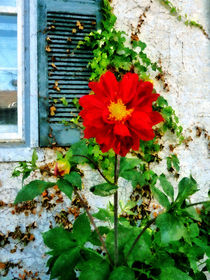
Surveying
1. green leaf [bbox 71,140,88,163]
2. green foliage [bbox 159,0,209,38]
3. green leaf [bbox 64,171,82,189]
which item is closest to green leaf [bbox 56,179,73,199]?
green leaf [bbox 64,171,82,189]

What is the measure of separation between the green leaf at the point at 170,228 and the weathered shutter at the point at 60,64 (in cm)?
146

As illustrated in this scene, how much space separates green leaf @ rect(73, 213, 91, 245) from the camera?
131 cm

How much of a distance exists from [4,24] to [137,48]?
1158 mm

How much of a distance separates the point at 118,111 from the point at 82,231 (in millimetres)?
618

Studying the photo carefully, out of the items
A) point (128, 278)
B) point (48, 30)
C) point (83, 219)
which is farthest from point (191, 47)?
point (128, 278)

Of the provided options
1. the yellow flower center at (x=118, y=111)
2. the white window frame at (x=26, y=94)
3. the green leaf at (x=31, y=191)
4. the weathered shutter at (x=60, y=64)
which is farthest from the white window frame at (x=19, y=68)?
the yellow flower center at (x=118, y=111)

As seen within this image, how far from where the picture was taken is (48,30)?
7.67 ft

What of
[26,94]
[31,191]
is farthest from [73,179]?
[26,94]

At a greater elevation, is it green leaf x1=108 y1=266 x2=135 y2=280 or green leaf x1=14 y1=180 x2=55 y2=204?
green leaf x1=14 y1=180 x2=55 y2=204

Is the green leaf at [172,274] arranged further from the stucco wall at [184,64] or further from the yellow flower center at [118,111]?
the stucco wall at [184,64]

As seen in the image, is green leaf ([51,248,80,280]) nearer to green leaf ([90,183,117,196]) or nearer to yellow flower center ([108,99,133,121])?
green leaf ([90,183,117,196])

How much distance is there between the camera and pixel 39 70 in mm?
2312

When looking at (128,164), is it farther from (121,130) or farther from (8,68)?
(8,68)

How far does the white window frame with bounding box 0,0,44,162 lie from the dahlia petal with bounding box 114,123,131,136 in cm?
145
